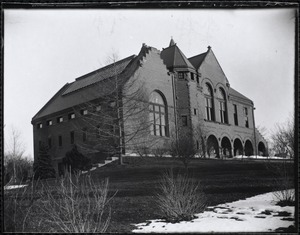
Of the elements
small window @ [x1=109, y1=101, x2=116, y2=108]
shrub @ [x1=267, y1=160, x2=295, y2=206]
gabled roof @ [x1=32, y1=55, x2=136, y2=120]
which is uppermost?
gabled roof @ [x1=32, y1=55, x2=136, y2=120]

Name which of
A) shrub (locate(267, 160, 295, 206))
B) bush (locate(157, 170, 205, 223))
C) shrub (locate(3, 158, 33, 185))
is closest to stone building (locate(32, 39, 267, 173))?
shrub (locate(3, 158, 33, 185))

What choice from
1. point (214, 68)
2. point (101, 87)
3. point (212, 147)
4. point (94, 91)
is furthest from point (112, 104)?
point (214, 68)

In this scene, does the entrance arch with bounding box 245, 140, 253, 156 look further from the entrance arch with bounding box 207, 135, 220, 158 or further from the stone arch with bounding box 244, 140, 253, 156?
the entrance arch with bounding box 207, 135, 220, 158

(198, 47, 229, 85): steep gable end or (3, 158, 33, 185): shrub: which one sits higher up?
(198, 47, 229, 85): steep gable end

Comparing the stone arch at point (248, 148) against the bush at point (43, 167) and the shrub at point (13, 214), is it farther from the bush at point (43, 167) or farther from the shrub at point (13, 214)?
the shrub at point (13, 214)

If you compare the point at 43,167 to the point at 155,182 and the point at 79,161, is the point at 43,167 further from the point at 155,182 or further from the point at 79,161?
the point at 155,182

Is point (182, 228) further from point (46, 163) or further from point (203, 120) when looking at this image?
point (203, 120)

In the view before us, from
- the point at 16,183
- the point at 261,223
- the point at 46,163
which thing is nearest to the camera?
the point at 261,223

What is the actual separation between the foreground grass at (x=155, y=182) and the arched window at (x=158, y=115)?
3.52ft

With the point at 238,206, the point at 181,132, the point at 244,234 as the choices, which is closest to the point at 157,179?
the point at 181,132

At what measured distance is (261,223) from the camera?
6.28 meters

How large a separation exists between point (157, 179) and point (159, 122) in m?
2.20

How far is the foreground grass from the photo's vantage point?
32.5ft

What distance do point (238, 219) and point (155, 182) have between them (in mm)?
4866
